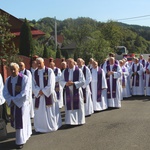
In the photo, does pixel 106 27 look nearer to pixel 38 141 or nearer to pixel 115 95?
pixel 115 95

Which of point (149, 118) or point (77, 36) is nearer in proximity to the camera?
point (149, 118)

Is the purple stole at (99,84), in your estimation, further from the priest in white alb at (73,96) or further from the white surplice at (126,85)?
the white surplice at (126,85)

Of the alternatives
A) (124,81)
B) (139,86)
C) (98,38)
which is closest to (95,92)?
(124,81)

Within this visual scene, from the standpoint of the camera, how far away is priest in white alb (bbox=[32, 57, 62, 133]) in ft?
26.1

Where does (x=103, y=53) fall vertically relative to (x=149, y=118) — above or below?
above

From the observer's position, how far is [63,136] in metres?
7.63

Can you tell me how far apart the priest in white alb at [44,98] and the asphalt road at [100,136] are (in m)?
0.29

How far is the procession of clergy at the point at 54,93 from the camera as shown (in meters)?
6.81

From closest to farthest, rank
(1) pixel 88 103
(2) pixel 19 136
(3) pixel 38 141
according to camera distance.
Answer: (2) pixel 19 136 → (3) pixel 38 141 → (1) pixel 88 103

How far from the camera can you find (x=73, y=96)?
28.8 ft

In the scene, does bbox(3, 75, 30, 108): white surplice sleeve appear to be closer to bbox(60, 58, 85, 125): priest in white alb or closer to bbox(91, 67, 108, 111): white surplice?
bbox(60, 58, 85, 125): priest in white alb

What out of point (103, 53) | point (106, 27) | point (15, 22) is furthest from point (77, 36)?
point (15, 22)

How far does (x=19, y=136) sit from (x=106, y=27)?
52002 mm

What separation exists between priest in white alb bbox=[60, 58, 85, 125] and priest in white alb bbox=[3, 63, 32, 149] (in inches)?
78.8
